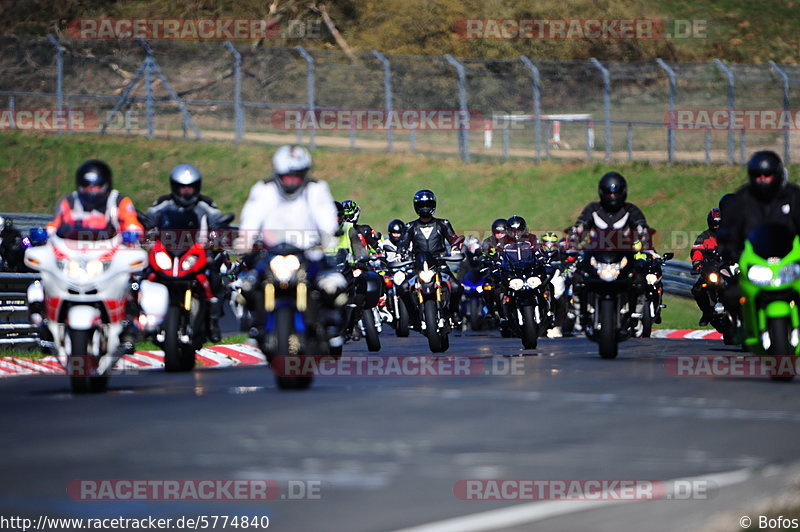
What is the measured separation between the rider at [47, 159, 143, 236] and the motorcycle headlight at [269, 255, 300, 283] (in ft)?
4.57

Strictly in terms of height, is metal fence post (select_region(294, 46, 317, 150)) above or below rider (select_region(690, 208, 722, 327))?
above

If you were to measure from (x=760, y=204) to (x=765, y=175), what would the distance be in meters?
0.30

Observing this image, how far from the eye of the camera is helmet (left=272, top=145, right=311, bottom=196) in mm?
13531

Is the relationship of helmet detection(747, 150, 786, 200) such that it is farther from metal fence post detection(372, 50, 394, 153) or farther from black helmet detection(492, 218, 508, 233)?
metal fence post detection(372, 50, 394, 153)

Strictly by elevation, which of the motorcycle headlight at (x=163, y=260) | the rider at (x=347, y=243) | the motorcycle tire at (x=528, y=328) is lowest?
the motorcycle tire at (x=528, y=328)

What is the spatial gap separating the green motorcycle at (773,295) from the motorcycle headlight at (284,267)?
4.03 meters

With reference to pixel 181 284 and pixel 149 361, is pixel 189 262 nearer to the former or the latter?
pixel 181 284

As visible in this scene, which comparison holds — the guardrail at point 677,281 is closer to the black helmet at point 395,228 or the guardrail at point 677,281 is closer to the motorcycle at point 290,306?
the black helmet at point 395,228

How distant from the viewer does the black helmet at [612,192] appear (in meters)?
17.1

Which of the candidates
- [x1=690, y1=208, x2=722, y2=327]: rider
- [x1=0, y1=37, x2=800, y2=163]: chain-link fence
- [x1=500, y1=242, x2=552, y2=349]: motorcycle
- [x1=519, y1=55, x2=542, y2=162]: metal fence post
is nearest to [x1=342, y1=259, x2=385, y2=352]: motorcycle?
[x1=500, y1=242, x2=552, y2=349]: motorcycle

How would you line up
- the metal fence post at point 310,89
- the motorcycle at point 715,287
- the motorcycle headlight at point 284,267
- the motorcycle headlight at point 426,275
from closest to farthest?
the motorcycle headlight at point 284,267
the motorcycle headlight at point 426,275
the motorcycle at point 715,287
the metal fence post at point 310,89

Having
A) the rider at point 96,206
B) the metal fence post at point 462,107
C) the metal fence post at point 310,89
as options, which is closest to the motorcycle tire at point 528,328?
the rider at point 96,206

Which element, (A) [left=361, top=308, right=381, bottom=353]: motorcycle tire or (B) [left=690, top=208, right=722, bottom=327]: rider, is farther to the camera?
(B) [left=690, top=208, right=722, bottom=327]: rider

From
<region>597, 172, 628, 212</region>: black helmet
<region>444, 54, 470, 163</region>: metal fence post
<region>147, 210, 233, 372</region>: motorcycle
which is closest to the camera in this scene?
<region>147, 210, 233, 372</region>: motorcycle
